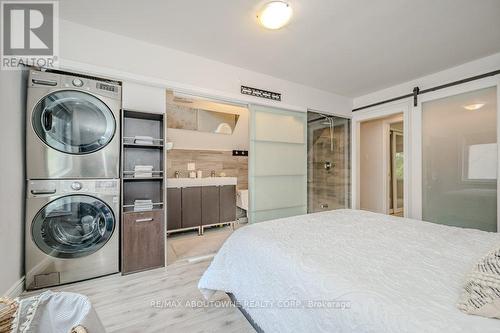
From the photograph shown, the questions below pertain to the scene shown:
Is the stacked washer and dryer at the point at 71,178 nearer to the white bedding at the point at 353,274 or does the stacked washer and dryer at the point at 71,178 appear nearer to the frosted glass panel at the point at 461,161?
the white bedding at the point at 353,274

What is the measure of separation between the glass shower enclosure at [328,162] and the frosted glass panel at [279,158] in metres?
0.24

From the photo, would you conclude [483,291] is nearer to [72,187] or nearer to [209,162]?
[72,187]

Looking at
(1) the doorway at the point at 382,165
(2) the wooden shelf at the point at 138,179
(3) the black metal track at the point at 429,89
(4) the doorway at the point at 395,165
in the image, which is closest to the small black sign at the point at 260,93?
(2) the wooden shelf at the point at 138,179

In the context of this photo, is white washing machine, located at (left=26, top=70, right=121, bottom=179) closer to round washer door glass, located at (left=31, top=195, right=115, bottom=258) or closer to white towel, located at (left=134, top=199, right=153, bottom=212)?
round washer door glass, located at (left=31, top=195, right=115, bottom=258)

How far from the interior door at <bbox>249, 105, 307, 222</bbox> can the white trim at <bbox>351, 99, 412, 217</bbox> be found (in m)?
1.24

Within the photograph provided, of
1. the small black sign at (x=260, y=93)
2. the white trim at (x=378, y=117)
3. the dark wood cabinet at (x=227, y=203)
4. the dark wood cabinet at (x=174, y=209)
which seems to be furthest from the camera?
the dark wood cabinet at (x=227, y=203)

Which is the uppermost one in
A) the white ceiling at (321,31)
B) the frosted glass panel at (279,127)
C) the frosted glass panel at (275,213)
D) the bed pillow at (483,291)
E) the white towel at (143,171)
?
the white ceiling at (321,31)

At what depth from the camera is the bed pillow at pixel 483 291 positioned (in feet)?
2.31

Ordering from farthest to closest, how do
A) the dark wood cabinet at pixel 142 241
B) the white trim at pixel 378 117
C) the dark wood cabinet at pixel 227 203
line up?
the dark wood cabinet at pixel 227 203 → the white trim at pixel 378 117 → the dark wood cabinet at pixel 142 241

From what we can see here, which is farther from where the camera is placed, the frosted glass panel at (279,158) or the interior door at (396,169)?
the interior door at (396,169)

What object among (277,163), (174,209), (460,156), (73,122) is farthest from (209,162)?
(460,156)

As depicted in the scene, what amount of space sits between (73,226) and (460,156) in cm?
468

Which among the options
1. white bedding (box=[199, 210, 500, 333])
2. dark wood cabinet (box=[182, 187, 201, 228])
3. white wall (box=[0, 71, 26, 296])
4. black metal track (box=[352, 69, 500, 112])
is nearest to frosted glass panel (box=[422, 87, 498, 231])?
black metal track (box=[352, 69, 500, 112])

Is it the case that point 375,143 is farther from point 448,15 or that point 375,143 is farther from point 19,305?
point 19,305
